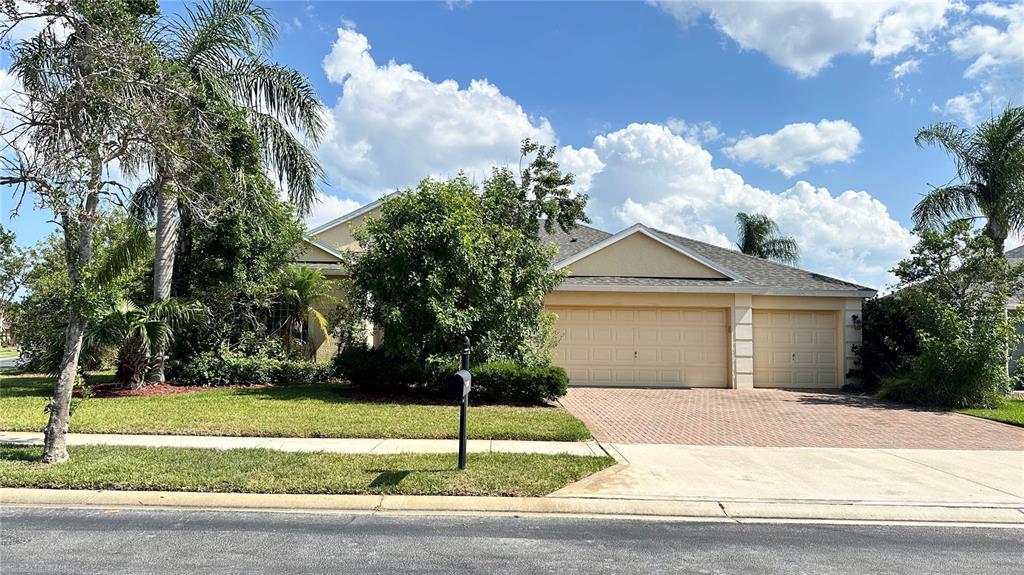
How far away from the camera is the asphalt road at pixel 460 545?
4609 millimetres

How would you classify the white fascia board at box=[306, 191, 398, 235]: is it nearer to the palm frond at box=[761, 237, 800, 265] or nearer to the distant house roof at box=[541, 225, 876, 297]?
the distant house roof at box=[541, 225, 876, 297]

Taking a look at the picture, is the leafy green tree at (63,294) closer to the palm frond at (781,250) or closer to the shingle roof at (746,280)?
the shingle roof at (746,280)

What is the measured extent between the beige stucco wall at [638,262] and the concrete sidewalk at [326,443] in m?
9.47

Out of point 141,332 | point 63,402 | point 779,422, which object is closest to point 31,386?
point 141,332

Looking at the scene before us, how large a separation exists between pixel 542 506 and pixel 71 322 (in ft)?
19.0

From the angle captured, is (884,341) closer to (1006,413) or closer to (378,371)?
(1006,413)

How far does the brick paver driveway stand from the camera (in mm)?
9484

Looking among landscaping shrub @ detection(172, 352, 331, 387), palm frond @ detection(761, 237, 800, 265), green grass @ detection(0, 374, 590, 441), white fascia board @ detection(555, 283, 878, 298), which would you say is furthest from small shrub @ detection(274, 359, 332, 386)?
palm frond @ detection(761, 237, 800, 265)

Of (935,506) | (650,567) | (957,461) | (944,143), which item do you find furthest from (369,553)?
(944,143)

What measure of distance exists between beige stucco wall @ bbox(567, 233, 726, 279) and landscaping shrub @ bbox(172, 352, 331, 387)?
25.0 feet

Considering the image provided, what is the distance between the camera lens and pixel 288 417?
1028 centimetres

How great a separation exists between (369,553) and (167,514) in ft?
7.45

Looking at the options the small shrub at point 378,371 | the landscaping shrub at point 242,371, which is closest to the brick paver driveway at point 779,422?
the small shrub at point 378,371

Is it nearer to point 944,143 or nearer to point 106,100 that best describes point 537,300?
point 106,100
